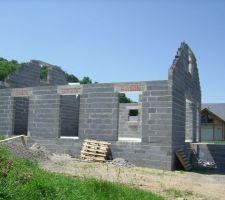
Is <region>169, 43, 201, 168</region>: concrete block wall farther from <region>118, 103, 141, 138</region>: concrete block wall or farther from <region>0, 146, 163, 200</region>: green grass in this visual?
<region>0, 146, 163, 200</region>: green grass

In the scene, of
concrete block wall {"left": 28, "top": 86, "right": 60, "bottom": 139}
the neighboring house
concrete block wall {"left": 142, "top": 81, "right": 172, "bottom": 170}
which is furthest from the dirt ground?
the neighboring house

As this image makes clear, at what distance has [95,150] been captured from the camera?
51.4ft

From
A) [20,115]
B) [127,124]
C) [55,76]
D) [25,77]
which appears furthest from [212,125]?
[20,115]

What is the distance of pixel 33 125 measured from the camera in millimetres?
18312

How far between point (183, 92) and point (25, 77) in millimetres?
10600

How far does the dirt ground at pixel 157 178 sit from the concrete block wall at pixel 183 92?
1.83 meters

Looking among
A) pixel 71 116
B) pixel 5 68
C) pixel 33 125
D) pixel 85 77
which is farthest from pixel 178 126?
pixel 85 77

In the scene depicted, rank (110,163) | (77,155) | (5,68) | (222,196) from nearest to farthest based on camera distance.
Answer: (222,196)
(110,163)
(77,155)
(5,68)

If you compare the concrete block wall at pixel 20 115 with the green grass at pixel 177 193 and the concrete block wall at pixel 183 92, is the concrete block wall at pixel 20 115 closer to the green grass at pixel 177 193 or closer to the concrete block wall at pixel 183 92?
the concrete block wall at pixel 183 92

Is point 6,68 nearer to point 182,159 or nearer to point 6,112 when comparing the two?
point 6,112

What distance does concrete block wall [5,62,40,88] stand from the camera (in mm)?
21406

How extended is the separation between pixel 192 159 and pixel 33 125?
8319mm

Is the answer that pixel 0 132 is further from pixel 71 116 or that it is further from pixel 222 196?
pixel 222 196

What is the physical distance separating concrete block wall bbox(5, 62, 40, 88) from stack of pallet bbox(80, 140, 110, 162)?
775 cm
